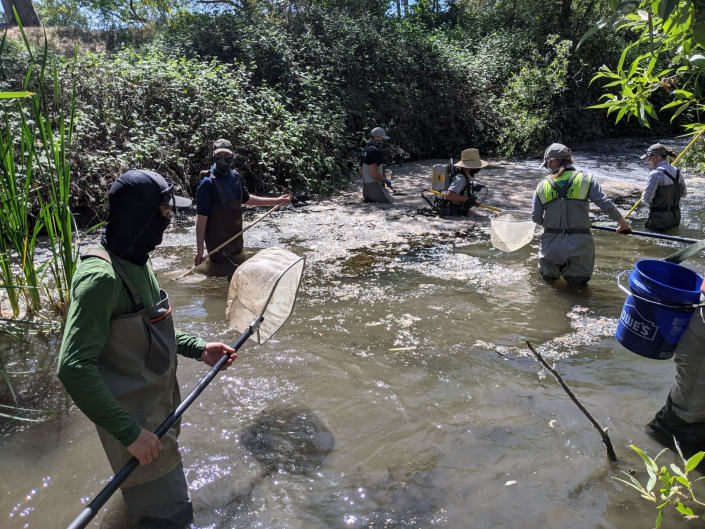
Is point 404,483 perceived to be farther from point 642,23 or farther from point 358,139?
point 358,139

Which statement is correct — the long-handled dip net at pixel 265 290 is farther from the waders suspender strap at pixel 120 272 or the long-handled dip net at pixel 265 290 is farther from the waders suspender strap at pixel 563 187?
the waders suspender strap at pixel 563 187

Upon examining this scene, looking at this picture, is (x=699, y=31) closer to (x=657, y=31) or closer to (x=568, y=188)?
(x=657, y=31)

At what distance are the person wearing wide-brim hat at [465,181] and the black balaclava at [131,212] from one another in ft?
26.1

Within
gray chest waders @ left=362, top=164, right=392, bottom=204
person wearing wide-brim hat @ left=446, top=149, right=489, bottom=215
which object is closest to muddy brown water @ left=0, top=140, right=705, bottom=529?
person wearing wide-brim hat @ left=446, top=149, right=489, bottom=215

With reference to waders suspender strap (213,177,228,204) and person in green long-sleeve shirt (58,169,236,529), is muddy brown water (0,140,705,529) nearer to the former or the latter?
person in green long-sleeve shirt (58,169,236,529)

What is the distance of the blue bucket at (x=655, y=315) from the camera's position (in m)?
3.20

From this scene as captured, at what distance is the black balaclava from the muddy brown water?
167cm

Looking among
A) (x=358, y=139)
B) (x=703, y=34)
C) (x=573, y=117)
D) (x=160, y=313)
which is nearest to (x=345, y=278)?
(x=160, y=313)

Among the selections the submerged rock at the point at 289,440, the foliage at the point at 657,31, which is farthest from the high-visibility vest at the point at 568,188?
the submerged rock at the point at 289,440

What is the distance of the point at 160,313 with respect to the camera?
98.7 inches

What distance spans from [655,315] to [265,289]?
254 centimetres

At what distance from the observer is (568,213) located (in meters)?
6.14

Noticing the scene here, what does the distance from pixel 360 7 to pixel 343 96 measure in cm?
1008

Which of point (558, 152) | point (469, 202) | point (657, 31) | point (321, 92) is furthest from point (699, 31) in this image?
point (321, 92)
